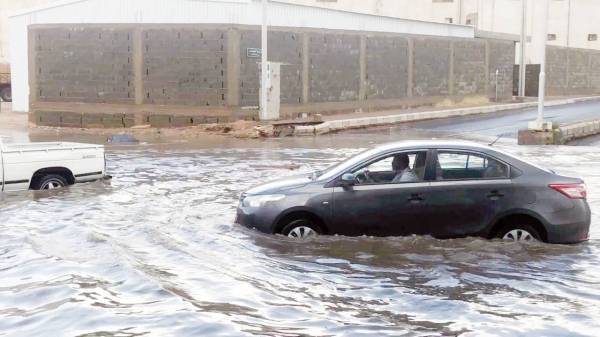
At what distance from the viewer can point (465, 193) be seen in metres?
9.49

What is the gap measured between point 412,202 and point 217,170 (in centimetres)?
914

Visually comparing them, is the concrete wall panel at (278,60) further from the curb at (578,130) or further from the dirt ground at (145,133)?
the curb at (578,130)

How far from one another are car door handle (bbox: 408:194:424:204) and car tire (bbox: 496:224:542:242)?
1.07 metres

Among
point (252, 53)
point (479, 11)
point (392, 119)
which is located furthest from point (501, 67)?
point (252, 53)

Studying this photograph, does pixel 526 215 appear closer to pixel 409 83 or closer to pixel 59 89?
pixel 59 89

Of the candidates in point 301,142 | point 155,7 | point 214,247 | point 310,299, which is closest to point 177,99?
point 155,7

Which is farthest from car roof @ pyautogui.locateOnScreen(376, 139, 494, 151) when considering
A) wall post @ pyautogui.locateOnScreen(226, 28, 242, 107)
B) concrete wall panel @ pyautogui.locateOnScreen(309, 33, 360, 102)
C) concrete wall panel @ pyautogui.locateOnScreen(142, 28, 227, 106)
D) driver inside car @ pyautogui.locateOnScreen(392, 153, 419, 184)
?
concrete wall panel @ pyautogui.locateOnScreen(309, 33, 360, 102)

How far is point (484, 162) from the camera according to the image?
9.68 metres

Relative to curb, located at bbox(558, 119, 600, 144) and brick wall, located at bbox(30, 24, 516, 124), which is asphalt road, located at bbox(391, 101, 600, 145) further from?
brick wall, located at bbox(30, 24, 516, 124)

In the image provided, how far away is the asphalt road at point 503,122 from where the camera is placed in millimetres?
28969

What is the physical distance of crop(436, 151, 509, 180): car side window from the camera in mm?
9633

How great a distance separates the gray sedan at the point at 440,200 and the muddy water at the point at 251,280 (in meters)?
0.18

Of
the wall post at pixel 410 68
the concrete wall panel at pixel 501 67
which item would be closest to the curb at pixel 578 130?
the wall post at pixel 410 68

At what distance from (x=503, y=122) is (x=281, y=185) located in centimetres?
2452
